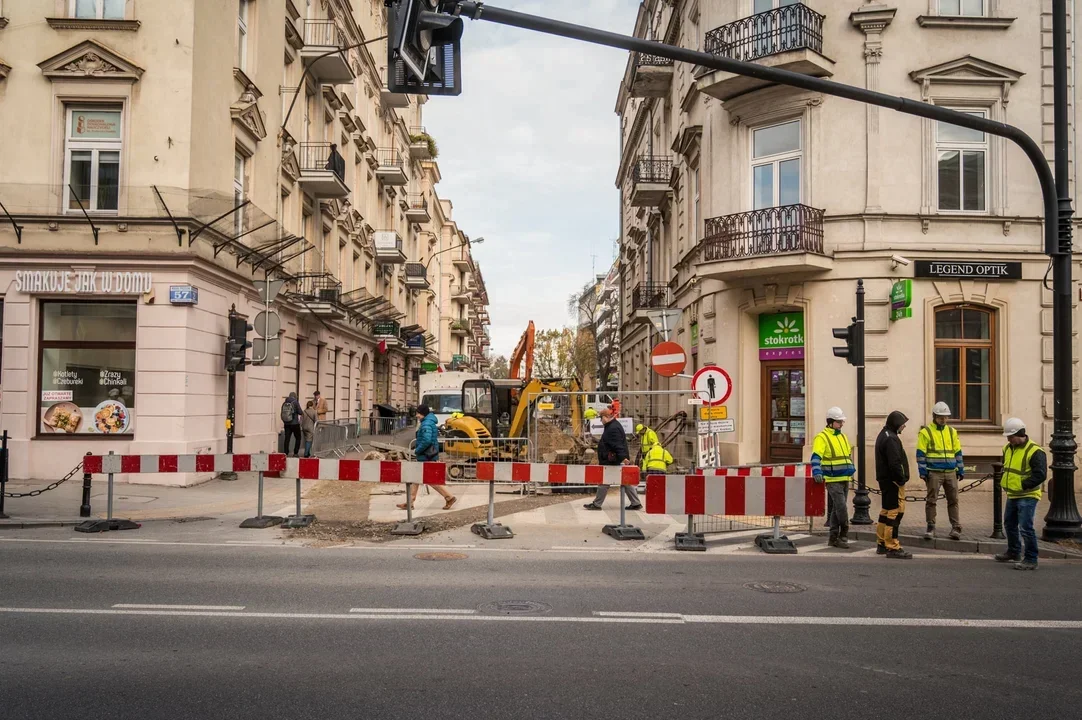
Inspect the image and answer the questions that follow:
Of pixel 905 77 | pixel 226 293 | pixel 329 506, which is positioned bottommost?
pixel 329 506

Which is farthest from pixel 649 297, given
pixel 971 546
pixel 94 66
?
pixel 971 546

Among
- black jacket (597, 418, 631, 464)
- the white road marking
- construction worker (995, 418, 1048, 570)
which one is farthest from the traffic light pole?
the white road marking

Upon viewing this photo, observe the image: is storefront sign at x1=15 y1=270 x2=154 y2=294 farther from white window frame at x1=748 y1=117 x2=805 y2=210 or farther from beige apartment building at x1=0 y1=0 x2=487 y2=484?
white window frame at x1=748 y1=117 x2=805 y2=210

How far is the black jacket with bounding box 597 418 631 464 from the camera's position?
46.4 feet

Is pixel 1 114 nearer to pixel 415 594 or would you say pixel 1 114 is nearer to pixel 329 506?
pixel 329 506

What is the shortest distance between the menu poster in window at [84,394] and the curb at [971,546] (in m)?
13.9

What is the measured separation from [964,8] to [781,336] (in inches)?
305

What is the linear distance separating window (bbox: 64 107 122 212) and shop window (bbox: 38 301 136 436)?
2.13 m

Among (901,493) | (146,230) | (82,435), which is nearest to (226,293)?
(146,230)

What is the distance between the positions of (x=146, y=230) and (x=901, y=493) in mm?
14288

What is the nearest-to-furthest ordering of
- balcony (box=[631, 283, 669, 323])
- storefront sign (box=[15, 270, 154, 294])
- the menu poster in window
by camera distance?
storefront sign (box=[15, 270, 154, 294]) → the menu poster in window → balcony (box=[631, 283, 669, 323])

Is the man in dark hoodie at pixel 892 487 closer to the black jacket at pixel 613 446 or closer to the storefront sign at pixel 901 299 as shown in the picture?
the black jacket at pixel 613 446

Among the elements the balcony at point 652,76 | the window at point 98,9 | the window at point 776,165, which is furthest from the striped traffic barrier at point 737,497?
the balcony at point 652,76

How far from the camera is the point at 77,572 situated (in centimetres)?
869
